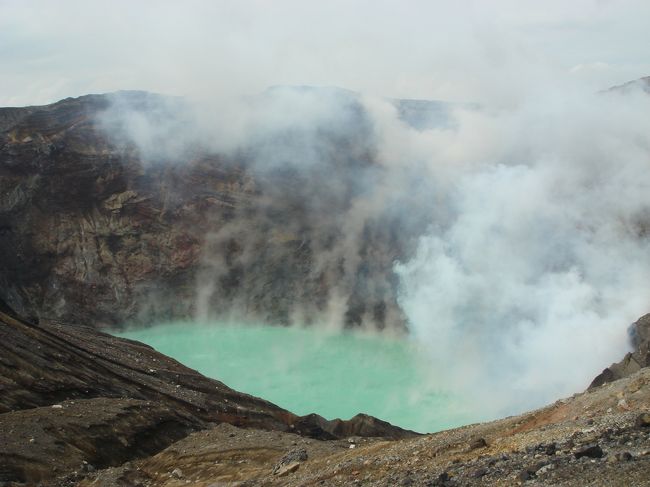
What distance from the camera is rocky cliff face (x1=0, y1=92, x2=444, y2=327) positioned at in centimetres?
4047

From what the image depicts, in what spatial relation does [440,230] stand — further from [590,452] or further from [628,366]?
[590,452]

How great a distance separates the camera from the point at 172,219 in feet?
139

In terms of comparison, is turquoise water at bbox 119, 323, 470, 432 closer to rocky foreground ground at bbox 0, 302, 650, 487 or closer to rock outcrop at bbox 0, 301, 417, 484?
rock outcrop at bbox 0, 301, 417, 484

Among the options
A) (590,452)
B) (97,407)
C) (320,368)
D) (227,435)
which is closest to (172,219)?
(320,368)

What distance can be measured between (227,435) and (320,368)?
47.5ft

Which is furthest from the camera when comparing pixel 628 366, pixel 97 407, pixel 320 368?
pixel 320 368

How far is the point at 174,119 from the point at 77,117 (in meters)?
5.75

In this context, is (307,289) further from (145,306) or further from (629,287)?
(629,287)

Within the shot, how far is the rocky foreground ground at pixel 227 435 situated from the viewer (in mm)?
9688

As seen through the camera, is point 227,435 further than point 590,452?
Yes

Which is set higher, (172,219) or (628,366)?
(172,219)

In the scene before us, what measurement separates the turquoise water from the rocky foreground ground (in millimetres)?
4606

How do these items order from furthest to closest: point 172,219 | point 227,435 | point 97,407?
point 172,219 → point 97,407 → point 227,435

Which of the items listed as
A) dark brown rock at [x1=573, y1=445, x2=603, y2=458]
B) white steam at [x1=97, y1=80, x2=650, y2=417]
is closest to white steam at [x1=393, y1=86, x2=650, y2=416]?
white steam at [x1=97, y1=80, x2=650, y2=417]
